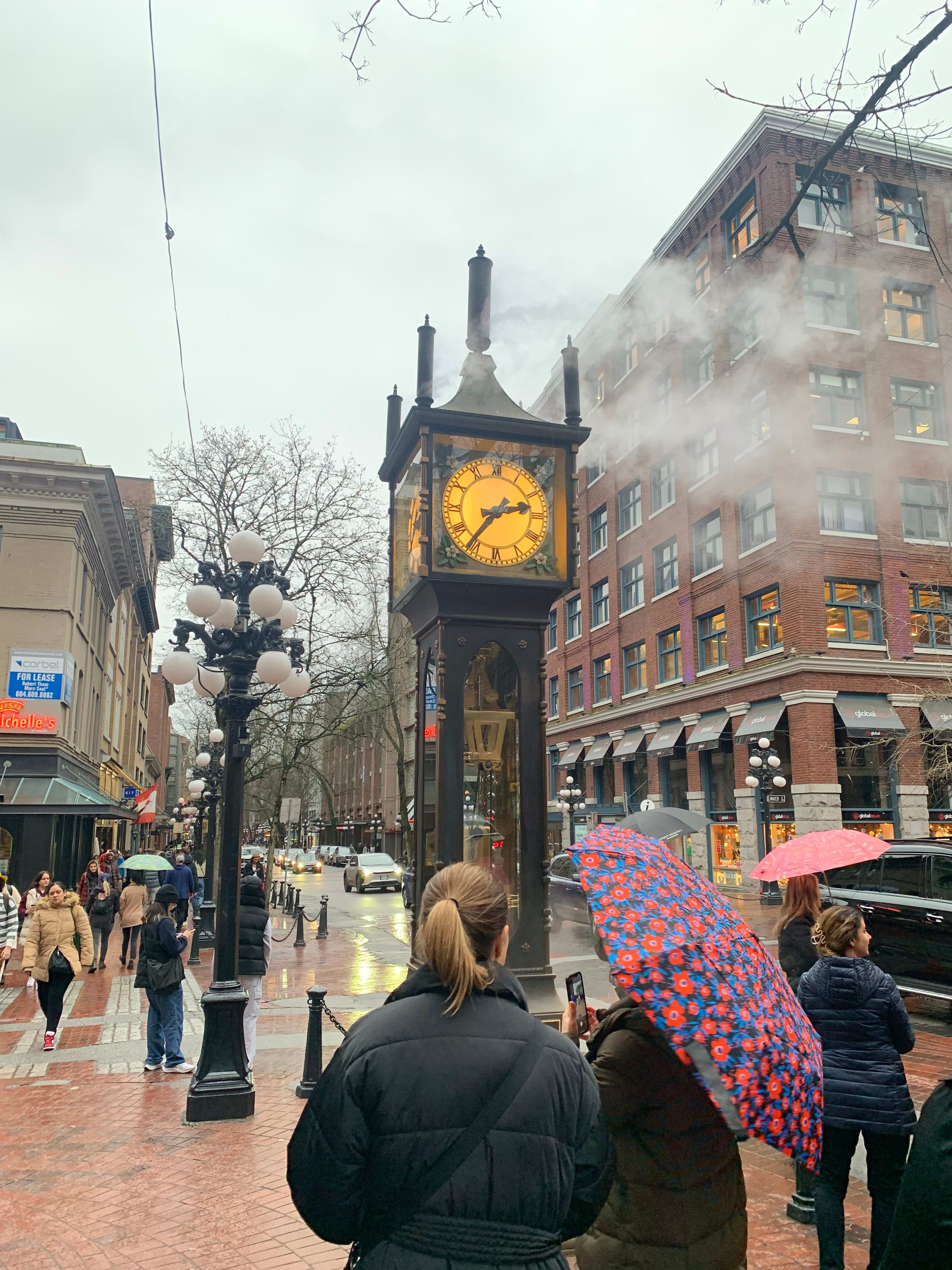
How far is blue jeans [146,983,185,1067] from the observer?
8.00m

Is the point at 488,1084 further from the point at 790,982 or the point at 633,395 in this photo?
the point at 633,395

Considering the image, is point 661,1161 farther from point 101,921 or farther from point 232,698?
point 101,921

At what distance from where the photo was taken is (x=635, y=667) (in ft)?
117

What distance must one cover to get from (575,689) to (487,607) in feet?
115

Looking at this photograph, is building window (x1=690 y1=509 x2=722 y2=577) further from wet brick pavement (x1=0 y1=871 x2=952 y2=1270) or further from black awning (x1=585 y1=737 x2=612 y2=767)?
wet brick pavement (x1=0 y1=871 x2=952 y2=1270)

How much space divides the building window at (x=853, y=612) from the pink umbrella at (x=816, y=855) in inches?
858

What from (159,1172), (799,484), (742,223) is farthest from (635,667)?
(159,1172)

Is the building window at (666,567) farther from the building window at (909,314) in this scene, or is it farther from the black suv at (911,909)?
the black suv at (911,909)

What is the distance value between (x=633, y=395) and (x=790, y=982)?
2804cm

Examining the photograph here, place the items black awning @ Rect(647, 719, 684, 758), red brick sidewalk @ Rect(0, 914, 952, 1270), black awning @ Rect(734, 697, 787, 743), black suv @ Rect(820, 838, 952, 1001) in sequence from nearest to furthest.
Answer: red brick sidewalk @ Rect(0, 914, 952, 1270), black suv @ Rect(820, 838, 952, 1001), black awning @ Rect(734, 697, 787, 743), black awning @ Rect(647, 719, 684, 758)

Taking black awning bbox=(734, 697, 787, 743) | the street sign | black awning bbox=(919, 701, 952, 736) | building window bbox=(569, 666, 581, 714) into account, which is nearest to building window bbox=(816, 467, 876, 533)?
black awning bbox=(919, 701, 952, 736)

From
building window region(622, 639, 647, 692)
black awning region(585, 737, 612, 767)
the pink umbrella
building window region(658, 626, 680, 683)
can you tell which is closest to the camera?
the pink umbrella

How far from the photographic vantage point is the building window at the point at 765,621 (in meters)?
26.6

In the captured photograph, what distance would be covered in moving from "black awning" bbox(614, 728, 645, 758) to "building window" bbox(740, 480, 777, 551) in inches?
338
